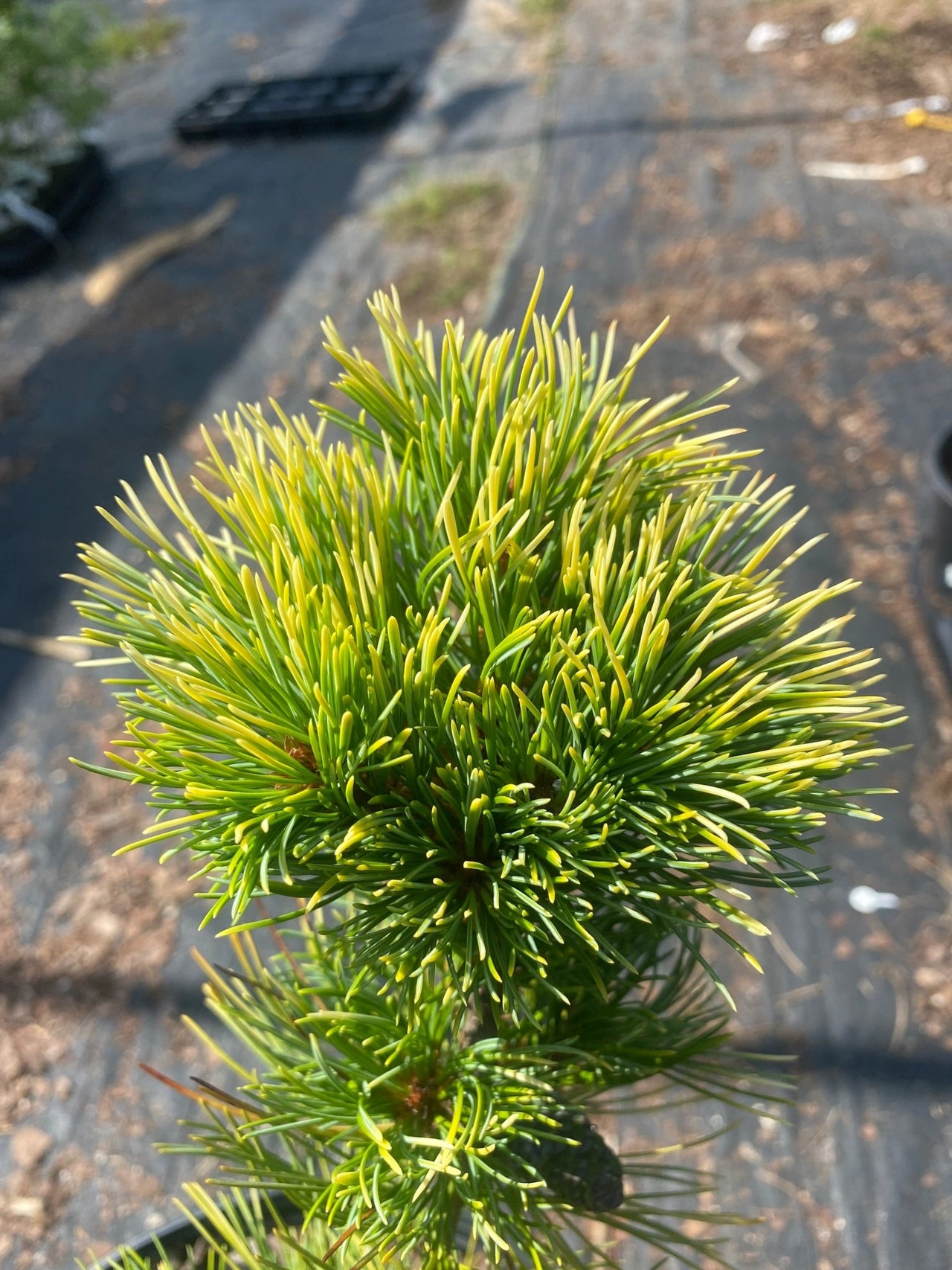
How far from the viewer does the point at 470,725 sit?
386 millimetres

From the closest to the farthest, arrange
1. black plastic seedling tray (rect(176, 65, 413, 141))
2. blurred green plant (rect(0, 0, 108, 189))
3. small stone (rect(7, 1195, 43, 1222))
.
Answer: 1. small stone (rect(7, 1195, 43, 1222))
2. blurred green plant (rect(0, 0, 108, 189))
3. black plastic seedling tray (rect(176, 65, 413, 141))

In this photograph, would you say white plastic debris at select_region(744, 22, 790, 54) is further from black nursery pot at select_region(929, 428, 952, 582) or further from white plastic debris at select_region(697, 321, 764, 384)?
black nursery pot at select_region(929, 428, 952, 582)

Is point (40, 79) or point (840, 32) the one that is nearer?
point (40, 79)

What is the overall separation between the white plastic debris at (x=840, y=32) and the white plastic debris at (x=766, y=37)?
0.14 meters

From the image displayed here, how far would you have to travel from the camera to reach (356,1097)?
1.68ft

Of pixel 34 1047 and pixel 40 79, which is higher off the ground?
pixel 40 79

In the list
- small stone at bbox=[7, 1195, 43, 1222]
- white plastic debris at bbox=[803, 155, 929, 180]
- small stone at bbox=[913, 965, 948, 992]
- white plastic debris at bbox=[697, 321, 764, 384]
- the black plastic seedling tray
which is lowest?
small stone at bbox=[913, 965, 948, 992]

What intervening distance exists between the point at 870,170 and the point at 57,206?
282cm

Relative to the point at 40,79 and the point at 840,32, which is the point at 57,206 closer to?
the point at 40,79

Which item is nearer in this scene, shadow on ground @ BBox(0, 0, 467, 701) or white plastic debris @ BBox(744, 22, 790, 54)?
shadow on ground @ BBox(0, 0, 467, 701)

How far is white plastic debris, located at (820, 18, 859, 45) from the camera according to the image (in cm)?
342

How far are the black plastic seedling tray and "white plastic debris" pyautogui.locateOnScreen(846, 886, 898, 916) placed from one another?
11.3 ft

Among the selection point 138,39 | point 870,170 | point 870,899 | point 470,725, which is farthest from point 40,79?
point 470,725

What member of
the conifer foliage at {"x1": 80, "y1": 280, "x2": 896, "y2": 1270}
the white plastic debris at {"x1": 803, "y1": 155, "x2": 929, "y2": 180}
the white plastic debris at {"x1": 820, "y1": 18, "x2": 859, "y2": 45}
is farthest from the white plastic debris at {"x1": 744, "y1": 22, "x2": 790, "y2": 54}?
the conifer foliage at {"x1": 80, "y1": 280, "x2": 896, "y2": 1270}
